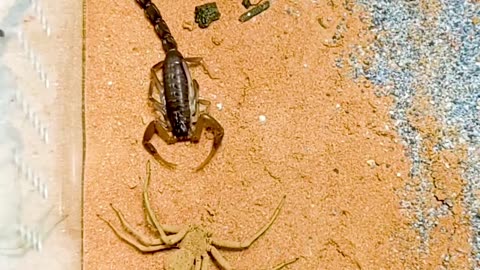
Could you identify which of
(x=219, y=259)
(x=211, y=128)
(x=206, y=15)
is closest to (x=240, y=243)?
(x=219, y=259)

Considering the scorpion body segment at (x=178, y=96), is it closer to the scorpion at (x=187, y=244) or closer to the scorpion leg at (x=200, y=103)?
the scorpion leg at (x=200, y=103)

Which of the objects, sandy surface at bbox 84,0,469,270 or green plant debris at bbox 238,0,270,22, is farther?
green plant debris at bbox 238,0,270,22

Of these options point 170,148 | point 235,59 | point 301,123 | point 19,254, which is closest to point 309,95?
point 301,123

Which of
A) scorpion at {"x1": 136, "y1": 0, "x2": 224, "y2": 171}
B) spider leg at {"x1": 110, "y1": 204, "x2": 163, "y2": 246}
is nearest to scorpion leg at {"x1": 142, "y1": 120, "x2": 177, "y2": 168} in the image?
scorpion at {"x1": 136, "y1": 0, "x2": 224, "y2": 171}

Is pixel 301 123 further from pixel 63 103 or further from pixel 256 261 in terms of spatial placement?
pixel 63 103

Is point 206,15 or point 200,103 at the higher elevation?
point 206,15

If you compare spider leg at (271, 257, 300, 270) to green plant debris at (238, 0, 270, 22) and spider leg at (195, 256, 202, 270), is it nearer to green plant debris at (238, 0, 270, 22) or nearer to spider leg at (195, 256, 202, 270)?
spider leg at (195, 256, 202, 270)

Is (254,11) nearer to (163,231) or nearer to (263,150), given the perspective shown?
(263,150)
